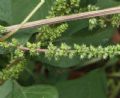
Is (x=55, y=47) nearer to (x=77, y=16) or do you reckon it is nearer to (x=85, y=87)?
(x=77, y=16)

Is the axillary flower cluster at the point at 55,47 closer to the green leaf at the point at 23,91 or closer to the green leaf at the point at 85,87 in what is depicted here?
the green leaf at the point at 23,91

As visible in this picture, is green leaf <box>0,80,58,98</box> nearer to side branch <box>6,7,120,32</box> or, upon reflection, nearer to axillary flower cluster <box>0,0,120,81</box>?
axillary flower cluster <box>0,0,120,81</box>

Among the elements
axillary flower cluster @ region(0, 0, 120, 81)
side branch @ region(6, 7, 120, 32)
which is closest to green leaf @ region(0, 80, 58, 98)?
axillary flower cluster @ region(0, 0, 120, 81)

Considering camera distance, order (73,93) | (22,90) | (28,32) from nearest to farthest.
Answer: (28,32) → (22,90) → (73,93)

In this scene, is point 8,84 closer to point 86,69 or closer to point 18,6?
point 18,6

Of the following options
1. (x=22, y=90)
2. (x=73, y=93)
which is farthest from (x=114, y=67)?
(x=22, y=90)

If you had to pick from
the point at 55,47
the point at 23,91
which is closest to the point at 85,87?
the point at 23,91

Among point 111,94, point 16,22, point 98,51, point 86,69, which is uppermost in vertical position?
point 16,22
